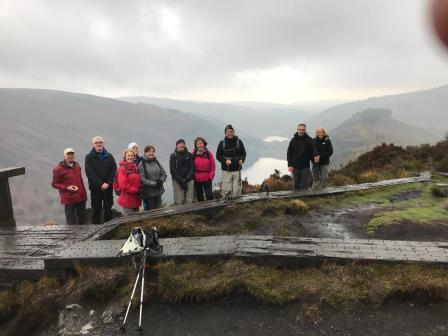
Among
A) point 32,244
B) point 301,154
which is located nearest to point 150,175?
point 32,244

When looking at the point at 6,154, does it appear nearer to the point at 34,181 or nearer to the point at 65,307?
the point at 34,181

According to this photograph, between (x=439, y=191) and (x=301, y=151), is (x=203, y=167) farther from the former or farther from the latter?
(x=439, y=191)

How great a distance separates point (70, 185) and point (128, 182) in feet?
4.53

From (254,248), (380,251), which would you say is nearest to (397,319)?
(380,251)

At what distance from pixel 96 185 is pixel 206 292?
5.03 meters

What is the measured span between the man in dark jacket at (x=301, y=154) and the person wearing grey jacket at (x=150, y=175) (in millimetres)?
3406

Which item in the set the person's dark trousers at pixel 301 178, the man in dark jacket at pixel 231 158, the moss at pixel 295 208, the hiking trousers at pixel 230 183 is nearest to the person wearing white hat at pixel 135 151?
the man in dark jacket at pixel 231 158

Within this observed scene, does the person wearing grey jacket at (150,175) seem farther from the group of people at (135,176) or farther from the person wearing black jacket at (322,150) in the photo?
the person wearing black jacket at (322,150)

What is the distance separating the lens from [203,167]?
9094 mm

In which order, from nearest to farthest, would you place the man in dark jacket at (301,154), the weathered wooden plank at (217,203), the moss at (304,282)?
the moss at (304,282)
the weathered wooden plank at (217,203)
the man in dark jacket at (301,154)

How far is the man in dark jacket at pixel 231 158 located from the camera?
913 centimetres

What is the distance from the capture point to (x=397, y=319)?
3768 mm

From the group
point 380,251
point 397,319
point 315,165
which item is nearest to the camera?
point 397,319

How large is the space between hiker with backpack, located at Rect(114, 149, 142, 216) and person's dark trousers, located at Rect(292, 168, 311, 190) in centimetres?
419
